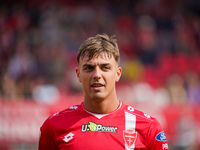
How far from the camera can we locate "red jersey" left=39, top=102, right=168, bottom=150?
3586 mm

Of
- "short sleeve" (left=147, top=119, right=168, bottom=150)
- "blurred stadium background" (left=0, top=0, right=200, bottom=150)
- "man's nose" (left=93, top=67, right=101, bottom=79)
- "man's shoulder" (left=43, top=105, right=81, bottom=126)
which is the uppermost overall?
"blurred stadium background" (left=0, top=0, right=200, bottom=150)

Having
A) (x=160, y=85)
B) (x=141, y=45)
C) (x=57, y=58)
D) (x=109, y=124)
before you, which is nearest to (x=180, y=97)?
(x=160, y=85)

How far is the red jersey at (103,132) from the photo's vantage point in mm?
3586

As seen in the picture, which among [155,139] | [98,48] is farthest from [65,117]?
[155,139]

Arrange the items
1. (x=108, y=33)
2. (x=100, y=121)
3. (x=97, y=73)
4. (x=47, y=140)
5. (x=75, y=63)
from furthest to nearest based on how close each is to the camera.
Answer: (x=108, y=33), (x=75, y=63), (x=47, y=140), (x=100, y=121), (x=97, y=73)

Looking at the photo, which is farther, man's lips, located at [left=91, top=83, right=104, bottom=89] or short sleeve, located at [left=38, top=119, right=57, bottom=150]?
short sleeve, located at [left=38, top=119, right=57, bottom=150]

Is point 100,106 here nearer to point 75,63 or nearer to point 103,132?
point 103,132

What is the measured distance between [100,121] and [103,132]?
13cm

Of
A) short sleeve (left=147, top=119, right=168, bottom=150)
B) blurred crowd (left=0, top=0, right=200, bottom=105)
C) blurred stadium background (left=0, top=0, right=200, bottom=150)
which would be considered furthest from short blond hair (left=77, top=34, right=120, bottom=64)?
blurred crowd (left=0, top=0, right=200, bottom=105)

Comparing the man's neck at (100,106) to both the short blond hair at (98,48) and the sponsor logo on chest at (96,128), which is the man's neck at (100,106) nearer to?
the sponsor logo on chest at (96,128)

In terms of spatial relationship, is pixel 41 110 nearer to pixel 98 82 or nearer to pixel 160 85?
pixel 160 85

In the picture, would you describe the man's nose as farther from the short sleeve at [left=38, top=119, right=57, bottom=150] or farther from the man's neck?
the short sleeve at [left=38, top=119, right=57, bottom=150]

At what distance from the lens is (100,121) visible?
371 cm

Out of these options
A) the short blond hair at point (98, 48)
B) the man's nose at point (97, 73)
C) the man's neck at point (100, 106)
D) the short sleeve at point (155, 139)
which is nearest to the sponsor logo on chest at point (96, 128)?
the man's neck at point (100, 106)
